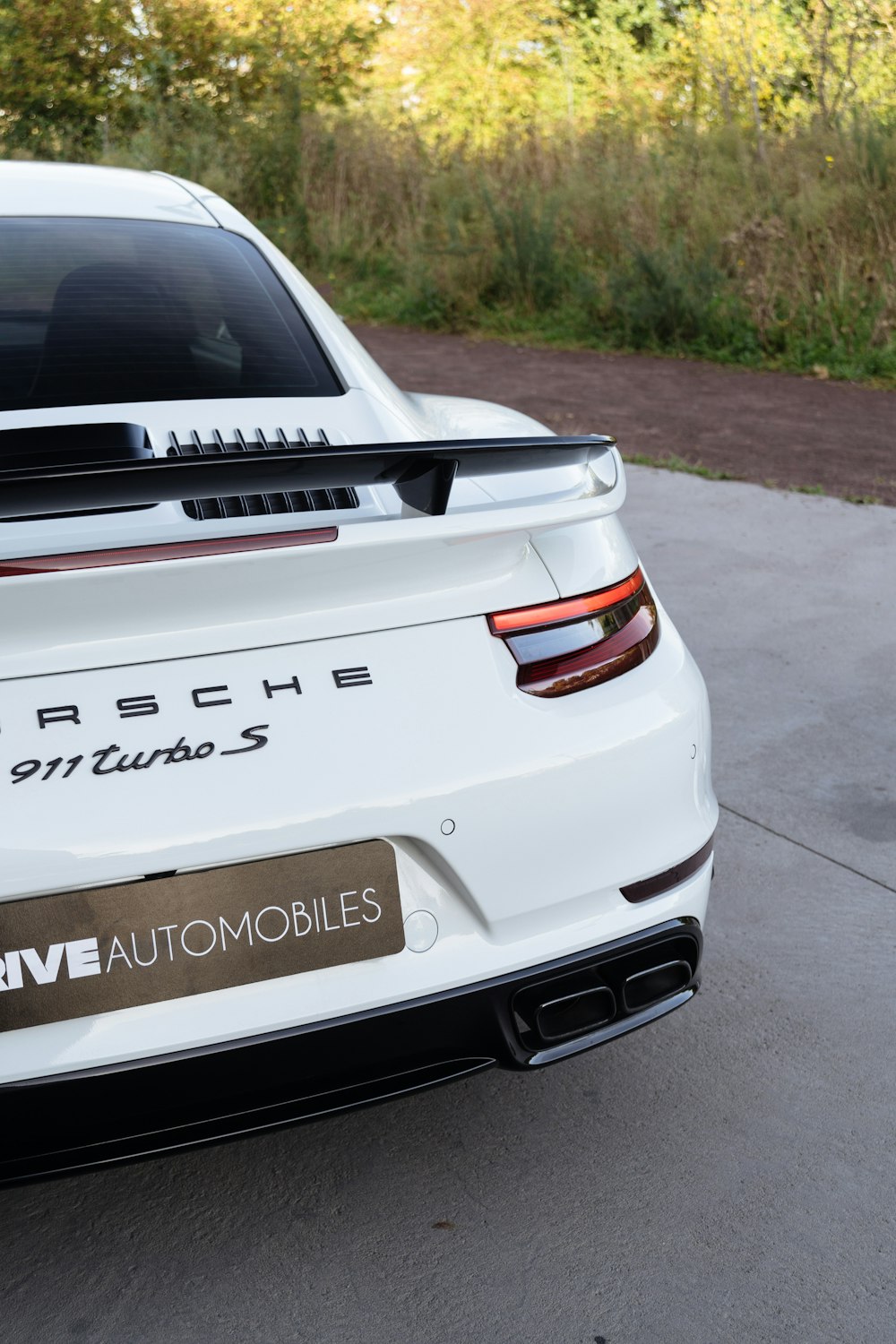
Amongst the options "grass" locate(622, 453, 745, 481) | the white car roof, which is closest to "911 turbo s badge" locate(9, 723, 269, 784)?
the white car roof

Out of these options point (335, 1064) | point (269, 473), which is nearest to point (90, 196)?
point (269, 473)

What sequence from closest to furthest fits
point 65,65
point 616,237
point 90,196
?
1. point 90,196
2. point 616,237
3. point 65,65

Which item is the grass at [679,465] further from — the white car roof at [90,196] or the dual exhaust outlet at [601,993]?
the dual exhaust outlet at [601,993]

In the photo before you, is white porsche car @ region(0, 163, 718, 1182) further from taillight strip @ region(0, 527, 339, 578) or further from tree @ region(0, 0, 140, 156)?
tree @ region(0, 0, 140, 156)

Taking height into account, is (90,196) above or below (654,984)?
above

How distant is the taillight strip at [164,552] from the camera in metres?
1.54

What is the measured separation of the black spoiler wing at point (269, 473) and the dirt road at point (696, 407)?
5038 millimetres

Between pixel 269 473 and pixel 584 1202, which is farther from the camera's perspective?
pixel 584 1202

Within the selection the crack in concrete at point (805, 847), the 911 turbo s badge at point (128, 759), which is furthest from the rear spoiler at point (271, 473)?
the crack in concrete at point (805, 847)

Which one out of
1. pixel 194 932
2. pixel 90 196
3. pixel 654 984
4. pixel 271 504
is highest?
pixel 90 196

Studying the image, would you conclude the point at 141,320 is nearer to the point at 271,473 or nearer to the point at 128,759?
the point at 271,473

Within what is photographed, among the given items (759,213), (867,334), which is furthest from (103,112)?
(867,334)

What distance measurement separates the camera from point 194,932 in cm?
160

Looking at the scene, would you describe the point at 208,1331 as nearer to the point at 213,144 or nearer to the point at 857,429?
the point at 857,429
